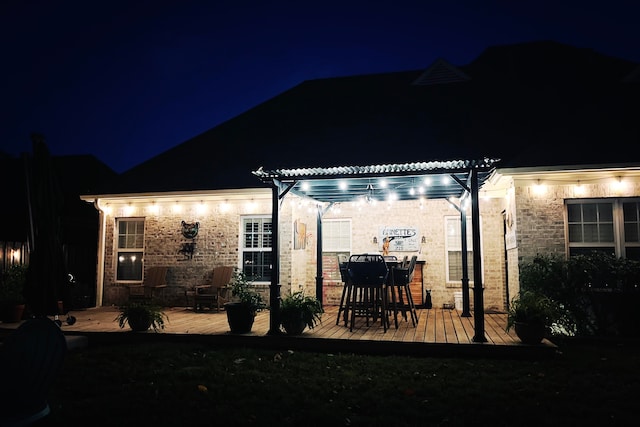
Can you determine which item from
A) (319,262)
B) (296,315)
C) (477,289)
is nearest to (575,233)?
(477,289)

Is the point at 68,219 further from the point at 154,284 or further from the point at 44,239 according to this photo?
the point at 44,239

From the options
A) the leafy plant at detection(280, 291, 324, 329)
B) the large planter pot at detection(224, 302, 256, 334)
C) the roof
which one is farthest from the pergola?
the roof

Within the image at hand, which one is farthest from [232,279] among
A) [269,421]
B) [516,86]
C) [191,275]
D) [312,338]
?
[516,86]

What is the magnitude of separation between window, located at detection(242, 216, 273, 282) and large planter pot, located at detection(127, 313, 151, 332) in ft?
11.8

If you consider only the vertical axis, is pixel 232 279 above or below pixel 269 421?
above

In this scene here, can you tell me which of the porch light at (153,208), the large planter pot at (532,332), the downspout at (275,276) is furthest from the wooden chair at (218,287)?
the large planter pot at (532,332)

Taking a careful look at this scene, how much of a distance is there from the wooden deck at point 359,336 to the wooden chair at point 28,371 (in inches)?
170

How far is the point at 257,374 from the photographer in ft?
17.8

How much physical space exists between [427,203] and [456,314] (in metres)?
2.65

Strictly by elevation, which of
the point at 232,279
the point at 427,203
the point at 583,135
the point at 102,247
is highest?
the point at 583,135

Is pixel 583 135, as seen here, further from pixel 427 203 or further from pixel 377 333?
pixel 377 333

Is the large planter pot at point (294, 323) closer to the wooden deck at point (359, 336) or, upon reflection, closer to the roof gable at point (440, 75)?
the wooden deck at point (359, 336)

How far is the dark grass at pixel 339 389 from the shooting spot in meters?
4.00

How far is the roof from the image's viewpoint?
9.49 m
